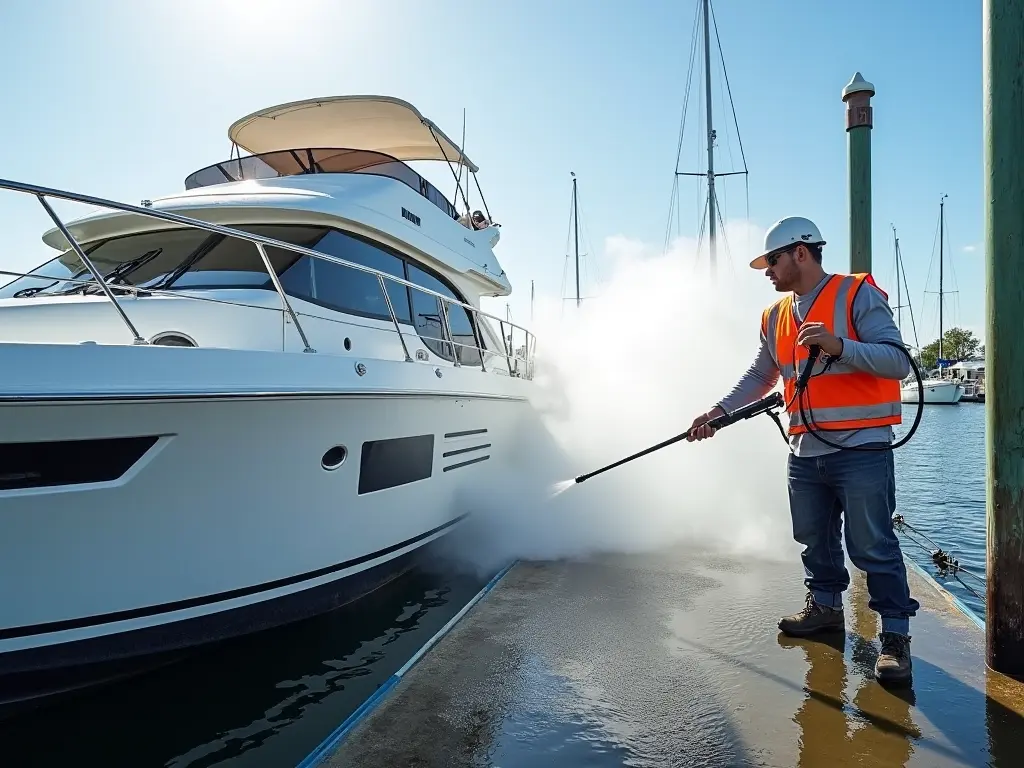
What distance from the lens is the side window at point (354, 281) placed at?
15.2ft

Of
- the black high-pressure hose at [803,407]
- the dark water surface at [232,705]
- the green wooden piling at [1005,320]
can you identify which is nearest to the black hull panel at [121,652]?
the dark water surface at [232,705]

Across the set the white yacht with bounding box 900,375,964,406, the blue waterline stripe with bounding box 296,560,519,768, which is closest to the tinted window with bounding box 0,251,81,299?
the blue waterline stripe with bounding box 296,560,519,768

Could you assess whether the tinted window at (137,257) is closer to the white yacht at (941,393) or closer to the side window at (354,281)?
the side window at (354,281)

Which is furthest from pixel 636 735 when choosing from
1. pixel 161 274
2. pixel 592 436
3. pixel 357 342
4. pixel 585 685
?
pixel 592 436

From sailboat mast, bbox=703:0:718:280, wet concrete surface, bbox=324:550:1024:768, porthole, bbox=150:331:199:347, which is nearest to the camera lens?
wet concrete surface, bbox=324:550:1024:768

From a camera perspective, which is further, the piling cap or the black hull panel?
the piling cap

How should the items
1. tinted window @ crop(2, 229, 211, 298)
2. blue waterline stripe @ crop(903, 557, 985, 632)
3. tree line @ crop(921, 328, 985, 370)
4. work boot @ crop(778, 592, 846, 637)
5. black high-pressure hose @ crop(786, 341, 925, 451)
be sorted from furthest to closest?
tree line @ crop(921, 328, 985, 370) → tinted window @ crop(2, 229, 211, 298) → blue waterline stripe @ crop(903, 557, 985, 632) → work boot @ crop(778, 592, 846, 637) → black high-pressure hose @ crop(786, 341, 925, 451)

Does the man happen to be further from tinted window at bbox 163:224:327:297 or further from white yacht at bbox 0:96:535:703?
tinted window at bbox 163:224:327:297

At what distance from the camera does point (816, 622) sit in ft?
10.5

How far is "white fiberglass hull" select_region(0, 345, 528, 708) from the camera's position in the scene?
2.80m

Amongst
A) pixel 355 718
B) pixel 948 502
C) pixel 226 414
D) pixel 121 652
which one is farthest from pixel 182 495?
pixel 948 502

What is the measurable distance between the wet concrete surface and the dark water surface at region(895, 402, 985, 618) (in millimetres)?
2323

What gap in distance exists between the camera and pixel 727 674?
9.43 feet

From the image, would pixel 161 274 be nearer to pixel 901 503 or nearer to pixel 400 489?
pixel 400 489
